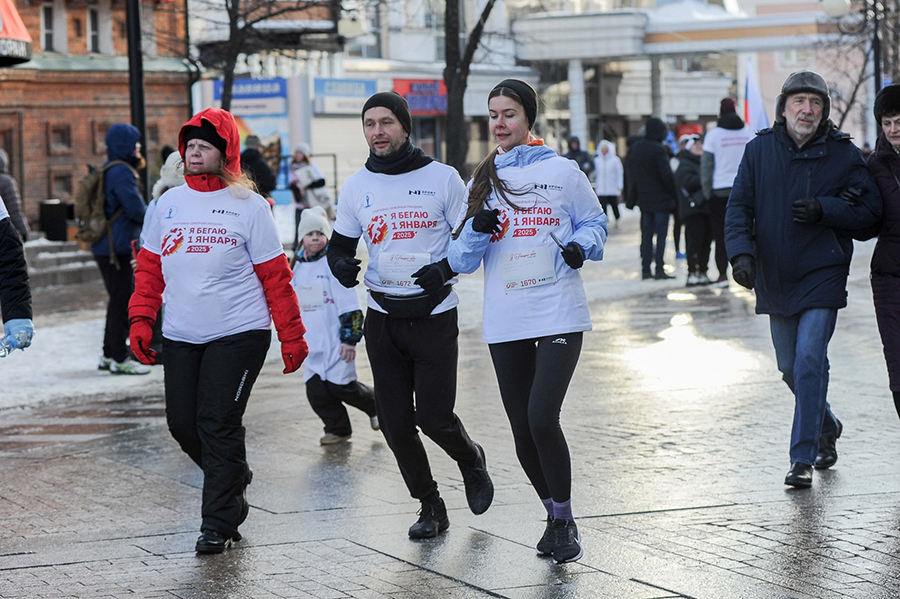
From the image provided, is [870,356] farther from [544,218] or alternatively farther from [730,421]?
[544,218]

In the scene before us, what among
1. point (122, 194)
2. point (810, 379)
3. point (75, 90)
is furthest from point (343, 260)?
point (75, 90)

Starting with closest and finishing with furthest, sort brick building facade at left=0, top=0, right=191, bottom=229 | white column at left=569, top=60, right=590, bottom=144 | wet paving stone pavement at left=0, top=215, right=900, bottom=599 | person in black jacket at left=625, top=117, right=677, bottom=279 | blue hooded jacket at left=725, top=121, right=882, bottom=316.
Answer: wet paving stone pavement at left=0, top=215, right=900, bottom=599 < blue hooded jacket at left=725, top=121, right=882, bottom=316 < person in black jacket at left=625, top=117, right=677, bottom=279 < brick building facade at left=0, top=0, right=191, bottom=229 < white column at left=569, top=60, right=590, bottom=144

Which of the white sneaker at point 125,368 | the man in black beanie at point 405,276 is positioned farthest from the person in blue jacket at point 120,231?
the man in black beanie at point 405,276

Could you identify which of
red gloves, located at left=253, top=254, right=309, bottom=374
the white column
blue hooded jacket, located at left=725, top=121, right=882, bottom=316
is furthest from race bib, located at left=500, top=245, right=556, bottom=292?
the white column

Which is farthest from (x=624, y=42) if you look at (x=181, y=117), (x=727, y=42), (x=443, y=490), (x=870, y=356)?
(x=443, y=490)

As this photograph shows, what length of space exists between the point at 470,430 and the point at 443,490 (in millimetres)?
1598

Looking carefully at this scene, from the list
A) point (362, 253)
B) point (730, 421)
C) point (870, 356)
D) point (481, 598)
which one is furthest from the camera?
point (362, 253)

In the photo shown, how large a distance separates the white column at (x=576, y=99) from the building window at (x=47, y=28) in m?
23.3

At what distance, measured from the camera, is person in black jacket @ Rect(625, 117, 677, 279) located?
17672 millimetres

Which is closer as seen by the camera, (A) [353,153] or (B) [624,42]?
(A) [353,153]

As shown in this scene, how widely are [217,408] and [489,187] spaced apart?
1.54m

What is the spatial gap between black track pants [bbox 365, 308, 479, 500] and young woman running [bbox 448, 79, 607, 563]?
1.23 feet

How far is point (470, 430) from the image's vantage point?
28.6 feet

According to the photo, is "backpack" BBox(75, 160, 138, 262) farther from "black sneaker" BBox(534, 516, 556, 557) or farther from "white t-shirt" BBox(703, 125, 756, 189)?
"white t-shirt" BBox(703, 125, 756, 189)
